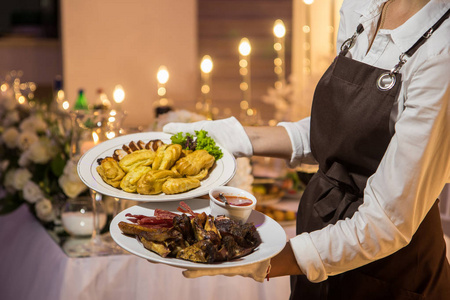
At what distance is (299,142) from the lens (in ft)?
4.52

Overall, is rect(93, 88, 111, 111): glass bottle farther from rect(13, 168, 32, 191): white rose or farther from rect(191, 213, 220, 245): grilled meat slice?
rect(191, 213, 220, 245): grilled meat slice

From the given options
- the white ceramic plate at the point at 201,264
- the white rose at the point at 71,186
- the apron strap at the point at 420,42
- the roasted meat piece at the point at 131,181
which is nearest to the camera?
the white ceramic plate at the point at 201,264

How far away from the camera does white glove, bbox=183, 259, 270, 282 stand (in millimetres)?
957

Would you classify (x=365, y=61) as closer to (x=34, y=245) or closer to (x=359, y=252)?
(x=359, y=252)

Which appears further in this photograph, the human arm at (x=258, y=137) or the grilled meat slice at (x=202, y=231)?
the human arm at (x=258, y=137)

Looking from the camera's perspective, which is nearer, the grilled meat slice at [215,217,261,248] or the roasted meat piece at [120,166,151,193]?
the grilled meat slice at [215,217,261,248]

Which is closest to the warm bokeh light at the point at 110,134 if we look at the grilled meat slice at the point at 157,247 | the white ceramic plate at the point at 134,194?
the white ceramic plate at the point at 134,194

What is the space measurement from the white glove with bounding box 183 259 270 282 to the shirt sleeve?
87 millimetres

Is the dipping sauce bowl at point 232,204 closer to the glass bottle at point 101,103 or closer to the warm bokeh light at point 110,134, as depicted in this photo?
the warm bokeh light at point 110,134

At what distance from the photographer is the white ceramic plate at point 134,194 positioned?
1104mm

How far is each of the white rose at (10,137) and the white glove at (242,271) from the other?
1360 mm

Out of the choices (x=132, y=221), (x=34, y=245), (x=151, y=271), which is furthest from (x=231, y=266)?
(x=34, y=245)

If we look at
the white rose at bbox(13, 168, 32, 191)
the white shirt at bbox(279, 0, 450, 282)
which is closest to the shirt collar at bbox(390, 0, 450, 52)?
the white shirt at bbox(279, 0, 450, 282)

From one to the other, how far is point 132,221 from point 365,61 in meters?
0.62
